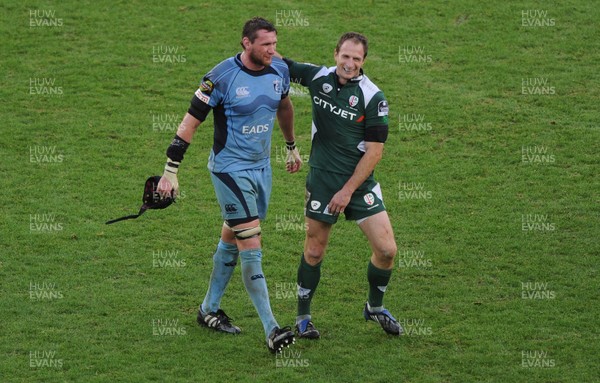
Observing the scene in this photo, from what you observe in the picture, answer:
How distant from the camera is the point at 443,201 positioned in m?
13.0

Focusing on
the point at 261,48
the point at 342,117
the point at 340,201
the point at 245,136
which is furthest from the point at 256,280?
the point at 261,48

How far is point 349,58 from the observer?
9055mm

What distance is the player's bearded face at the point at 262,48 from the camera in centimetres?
899

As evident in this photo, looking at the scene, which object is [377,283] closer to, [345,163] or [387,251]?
[387,251]

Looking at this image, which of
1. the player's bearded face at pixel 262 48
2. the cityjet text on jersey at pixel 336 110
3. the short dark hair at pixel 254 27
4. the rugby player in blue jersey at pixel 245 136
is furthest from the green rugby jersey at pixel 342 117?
the short dark hair at pixel 254 27

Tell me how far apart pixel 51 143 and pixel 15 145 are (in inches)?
20.5

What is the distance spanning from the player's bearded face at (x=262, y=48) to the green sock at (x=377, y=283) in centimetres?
227

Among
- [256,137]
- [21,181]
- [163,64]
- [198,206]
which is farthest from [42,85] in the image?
[256,137]

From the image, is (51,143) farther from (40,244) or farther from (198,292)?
(198,292)

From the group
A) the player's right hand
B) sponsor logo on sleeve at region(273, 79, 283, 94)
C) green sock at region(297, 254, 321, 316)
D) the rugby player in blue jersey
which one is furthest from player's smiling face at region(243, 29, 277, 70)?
green sock at region(297, 254, 321, 316)

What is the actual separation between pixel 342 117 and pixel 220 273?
6.51 feet

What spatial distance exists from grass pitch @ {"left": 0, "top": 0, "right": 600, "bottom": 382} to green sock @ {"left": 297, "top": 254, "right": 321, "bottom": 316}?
36 centimetres

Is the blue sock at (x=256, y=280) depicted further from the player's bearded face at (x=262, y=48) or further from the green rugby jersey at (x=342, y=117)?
the player's bearded face at (x=262, y=48)

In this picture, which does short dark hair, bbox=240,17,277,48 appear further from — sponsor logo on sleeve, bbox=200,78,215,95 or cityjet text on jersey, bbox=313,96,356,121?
cityjet text on jersey, bbox=313,96,356,121
